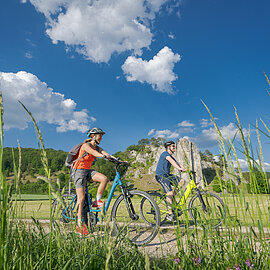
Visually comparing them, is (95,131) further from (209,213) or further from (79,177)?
(209,213)

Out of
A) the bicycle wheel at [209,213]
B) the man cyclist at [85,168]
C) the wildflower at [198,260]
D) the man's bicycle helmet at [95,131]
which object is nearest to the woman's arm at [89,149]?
the man cyclist at [85,168]

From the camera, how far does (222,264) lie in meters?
1.41

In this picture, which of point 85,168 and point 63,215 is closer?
point 63,215

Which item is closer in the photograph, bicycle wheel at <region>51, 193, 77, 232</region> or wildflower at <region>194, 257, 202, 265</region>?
bicycle wheel at <region>51, 193, 77, 232</region>

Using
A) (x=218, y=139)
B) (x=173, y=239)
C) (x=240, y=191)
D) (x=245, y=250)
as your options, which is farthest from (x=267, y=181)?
(x=173, y=239)

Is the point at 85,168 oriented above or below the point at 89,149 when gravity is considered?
below

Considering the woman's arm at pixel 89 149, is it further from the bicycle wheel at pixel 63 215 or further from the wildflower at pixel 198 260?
the wildflower at pixel 198 260

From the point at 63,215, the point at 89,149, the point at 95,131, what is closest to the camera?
the point at 63,215

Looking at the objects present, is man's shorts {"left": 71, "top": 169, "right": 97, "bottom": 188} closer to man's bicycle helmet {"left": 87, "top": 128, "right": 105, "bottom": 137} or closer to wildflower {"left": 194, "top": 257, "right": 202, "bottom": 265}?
man's bicycle helmet {"left": 87, "top": 128, "right": 105, "bottom": 137}

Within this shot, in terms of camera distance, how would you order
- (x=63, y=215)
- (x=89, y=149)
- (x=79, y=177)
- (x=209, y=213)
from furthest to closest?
(x=79, y=177) → (x=89, y=149) → (x=63, y=215) → (x=209, y=213)

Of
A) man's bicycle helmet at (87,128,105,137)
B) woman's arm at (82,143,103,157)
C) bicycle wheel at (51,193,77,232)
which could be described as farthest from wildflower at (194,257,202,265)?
man's bicycle helmet at (87,128,105,137)

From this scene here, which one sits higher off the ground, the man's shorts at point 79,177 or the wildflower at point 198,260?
the man's shorts at point 79,177

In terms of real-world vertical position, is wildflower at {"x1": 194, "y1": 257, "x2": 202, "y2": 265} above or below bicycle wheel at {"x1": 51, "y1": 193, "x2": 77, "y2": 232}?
below

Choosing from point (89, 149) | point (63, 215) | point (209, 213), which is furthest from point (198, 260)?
point (89, 149)
